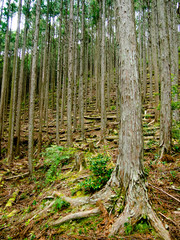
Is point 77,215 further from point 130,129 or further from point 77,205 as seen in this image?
point 130,129

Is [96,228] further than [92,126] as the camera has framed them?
No

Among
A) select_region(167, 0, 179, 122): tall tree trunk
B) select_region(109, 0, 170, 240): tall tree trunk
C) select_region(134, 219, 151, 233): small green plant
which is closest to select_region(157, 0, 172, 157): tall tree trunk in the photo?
select_region(167, 0, 179, 122): tall tree trunk

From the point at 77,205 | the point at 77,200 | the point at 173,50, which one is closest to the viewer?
the point at 77,205

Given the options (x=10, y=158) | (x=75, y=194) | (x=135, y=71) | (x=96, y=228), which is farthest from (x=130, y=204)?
(x=10, y=158)

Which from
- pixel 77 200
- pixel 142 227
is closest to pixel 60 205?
pixel 77 200

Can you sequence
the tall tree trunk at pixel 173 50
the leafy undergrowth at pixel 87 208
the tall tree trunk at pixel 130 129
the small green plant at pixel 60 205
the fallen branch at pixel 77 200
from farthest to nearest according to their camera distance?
the tall tree trunk at pixel 173 50 < the small green plant at pixel 60 205 < the fallen branch at pixel 77 200 < the tall tree trunk at pixel 130 129 < the leafy undergrowth at pixel 87 208

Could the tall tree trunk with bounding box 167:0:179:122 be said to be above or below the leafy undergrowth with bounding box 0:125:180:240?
above

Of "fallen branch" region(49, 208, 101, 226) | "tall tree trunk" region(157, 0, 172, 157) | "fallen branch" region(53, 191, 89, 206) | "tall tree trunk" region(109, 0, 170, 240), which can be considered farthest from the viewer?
"tall tree trunk" region(157, 0, 172, 157)

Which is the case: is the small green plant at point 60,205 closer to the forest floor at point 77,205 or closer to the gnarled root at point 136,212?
the forest floor at point 77,205

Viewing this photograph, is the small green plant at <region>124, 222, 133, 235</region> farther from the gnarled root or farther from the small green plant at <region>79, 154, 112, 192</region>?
the small green plant at <region>79, 154, 112, 192</region>

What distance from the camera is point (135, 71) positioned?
8.65ft

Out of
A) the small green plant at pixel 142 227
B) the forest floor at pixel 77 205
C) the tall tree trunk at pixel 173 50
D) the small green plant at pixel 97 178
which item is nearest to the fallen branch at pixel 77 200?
the forest floor at pixel 77 205

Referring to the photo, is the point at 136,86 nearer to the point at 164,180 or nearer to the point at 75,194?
the point at 164,180

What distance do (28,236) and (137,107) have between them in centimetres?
315
